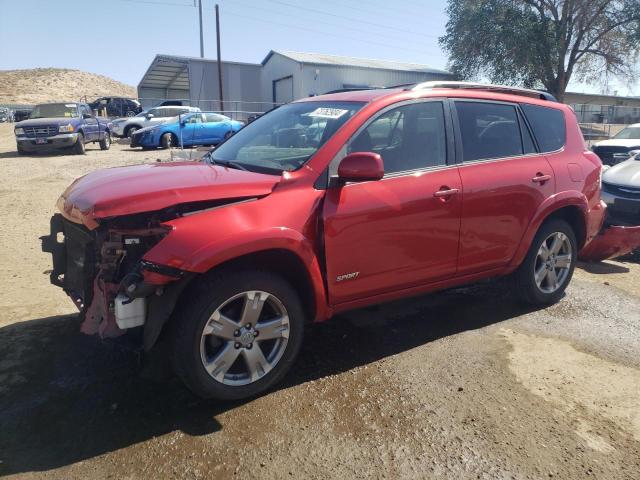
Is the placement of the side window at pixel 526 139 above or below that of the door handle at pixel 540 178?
above

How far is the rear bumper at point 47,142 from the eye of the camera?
16.1m

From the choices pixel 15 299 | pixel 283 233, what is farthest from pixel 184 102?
pixel 283 233

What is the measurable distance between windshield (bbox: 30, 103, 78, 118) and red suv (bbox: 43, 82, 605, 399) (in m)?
15.1

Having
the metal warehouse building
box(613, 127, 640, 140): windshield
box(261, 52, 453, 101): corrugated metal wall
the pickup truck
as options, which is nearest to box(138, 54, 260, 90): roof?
the metal warehouse building

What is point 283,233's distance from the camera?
2.96 meters

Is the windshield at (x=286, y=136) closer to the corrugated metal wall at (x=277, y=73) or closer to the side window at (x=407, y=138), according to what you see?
the side window at (x=407, y=138)

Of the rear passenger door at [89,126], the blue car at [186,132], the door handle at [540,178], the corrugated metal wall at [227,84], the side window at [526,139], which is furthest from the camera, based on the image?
the corrugated metal wall at [227,84]

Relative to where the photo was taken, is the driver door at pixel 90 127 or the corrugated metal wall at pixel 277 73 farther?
the corrugated metal wall at pixel 277 73

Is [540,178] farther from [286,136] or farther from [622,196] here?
[622,196]

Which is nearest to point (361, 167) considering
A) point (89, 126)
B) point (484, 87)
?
point (484, 87)

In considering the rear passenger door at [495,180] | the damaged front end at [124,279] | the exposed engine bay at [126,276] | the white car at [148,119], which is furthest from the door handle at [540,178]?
the white car at [148,119]

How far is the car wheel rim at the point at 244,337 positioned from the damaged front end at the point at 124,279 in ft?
0.97

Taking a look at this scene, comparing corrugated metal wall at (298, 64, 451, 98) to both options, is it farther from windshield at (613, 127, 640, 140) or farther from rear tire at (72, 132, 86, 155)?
windshield at (613, 127, 640, 140)

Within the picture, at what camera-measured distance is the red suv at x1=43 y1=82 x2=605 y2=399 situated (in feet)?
9.20
